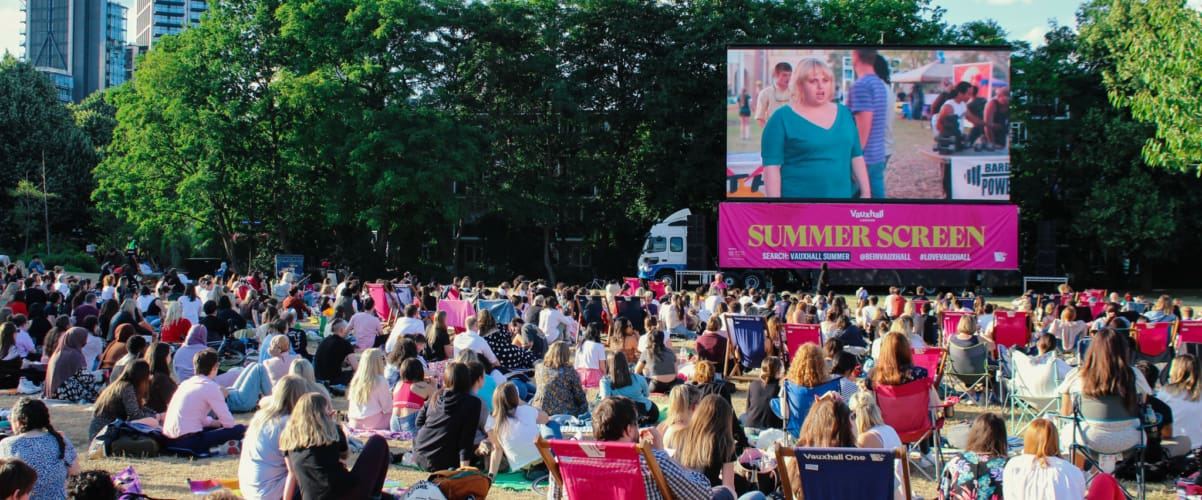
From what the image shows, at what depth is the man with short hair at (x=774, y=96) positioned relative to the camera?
94.3 feet

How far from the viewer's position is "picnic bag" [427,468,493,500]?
238 inches

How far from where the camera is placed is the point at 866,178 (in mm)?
29203

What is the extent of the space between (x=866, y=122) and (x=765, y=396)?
22758mm

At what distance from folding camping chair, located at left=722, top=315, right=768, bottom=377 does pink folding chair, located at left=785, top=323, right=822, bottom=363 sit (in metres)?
0.31

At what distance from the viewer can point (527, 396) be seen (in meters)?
9.84

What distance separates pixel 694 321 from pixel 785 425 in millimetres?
9182

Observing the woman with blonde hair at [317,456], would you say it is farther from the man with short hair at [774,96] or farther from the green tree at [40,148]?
the green tree at [40,148]

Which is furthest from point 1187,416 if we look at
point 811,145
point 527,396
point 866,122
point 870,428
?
point 866,122

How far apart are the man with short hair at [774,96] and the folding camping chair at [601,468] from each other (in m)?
24.8

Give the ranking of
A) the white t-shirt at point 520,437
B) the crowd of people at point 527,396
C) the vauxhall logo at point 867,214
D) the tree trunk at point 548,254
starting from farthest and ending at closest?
the tree trunk at point 548,254
the vauxhall logo at point 867,214
the white t-shirt at point 520,437
the crowd of people at point 527,396

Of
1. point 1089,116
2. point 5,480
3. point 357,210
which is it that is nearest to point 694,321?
point 5,480

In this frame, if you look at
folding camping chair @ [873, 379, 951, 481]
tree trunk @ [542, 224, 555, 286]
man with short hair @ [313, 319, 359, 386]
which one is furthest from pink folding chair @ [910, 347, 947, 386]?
tree trunk @ [542, 224, 555, 286]

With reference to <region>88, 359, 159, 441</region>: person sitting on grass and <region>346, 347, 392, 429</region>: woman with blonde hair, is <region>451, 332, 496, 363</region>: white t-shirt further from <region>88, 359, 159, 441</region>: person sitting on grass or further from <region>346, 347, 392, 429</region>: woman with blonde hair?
<region>88, 359, 159, 441</region>: person sitting on grass

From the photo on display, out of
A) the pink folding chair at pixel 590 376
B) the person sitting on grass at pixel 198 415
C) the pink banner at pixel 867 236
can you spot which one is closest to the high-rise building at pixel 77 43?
the pink banner at pixel 867 236
